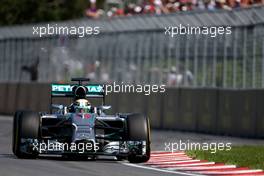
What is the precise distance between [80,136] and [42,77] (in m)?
19.9

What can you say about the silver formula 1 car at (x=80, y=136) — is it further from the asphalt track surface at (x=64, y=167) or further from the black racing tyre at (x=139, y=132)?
the asphalt track surface at (x=64, y=167)

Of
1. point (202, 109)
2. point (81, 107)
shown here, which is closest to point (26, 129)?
point (81, 107)

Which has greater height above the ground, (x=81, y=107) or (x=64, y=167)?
(x=81, y=107)

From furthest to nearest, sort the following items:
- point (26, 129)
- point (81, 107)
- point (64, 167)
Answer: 1. point (81, 107)
2. point (26, 129)
3. point (64, 167)

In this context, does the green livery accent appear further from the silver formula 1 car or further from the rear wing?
the silver formula 1 car

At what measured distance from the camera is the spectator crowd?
26.9m

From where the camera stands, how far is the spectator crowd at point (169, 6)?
26.9 m

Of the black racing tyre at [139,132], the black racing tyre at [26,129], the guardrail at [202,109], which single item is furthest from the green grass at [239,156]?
the guardrail at [202,109]

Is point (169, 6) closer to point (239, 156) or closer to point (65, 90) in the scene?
point (239, 156)

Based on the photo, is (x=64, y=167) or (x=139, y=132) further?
(x=139, y=132)

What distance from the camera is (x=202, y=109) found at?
26.4m

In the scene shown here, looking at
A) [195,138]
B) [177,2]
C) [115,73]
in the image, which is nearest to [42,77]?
[115,73]

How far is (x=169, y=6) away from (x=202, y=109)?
15.6 feet

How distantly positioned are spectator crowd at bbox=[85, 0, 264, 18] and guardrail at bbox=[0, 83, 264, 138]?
2154 millimetres
